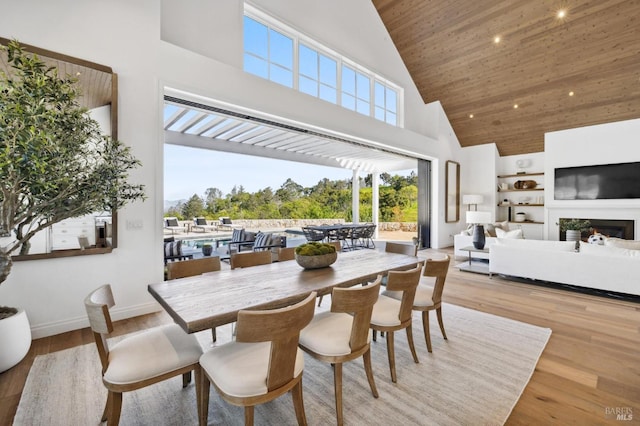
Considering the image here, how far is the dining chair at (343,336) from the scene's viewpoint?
1524 mm

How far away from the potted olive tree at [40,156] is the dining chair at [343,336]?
1.97 metres

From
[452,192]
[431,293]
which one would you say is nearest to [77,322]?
[431,293]

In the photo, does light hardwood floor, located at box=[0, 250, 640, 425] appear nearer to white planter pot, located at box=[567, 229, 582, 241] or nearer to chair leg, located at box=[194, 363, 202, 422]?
chair leg, located at box=[194, 363, 202, 422]

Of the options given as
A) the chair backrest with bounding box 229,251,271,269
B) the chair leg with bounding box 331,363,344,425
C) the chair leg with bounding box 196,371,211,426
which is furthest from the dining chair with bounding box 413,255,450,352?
the chair leg with bounding box 196,371,211,426

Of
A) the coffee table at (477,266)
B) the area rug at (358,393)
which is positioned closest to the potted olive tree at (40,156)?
the area rug at (358,393)

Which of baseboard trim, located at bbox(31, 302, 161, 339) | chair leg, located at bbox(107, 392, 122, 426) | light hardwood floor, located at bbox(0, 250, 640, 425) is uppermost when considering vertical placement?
chair leg, located at bbox(107, 392, 122, 426)

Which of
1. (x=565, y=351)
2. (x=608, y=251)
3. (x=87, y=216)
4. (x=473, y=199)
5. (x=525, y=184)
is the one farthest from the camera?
(x=525, y=184)

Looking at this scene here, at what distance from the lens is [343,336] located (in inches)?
68.7

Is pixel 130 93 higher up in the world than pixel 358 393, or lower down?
higher up

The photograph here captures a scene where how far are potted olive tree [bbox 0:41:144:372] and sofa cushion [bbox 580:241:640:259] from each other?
5.54 m

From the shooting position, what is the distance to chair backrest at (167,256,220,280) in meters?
2.25

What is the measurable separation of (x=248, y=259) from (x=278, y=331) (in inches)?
61.4

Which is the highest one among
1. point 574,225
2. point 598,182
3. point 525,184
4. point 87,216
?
point 525,184

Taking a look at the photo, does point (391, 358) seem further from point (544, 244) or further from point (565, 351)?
point (544, 244)
